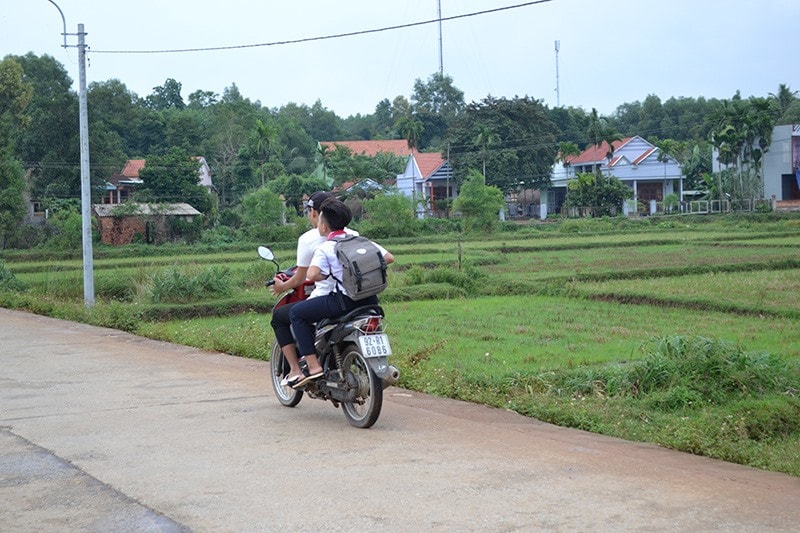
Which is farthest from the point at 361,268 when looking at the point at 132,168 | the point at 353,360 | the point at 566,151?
the point at 566,151

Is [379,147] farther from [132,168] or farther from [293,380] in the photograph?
[293,380]

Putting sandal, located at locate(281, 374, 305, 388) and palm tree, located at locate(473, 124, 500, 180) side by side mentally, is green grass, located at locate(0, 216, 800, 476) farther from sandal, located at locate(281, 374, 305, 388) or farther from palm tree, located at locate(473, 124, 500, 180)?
palm tree, located at locate(473, 124, 500, 180)

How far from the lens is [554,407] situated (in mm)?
8234

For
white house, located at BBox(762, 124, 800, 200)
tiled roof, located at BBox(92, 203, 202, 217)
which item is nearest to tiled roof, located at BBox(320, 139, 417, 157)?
tiled roof, located at BBox(92, 203, 202, 217)

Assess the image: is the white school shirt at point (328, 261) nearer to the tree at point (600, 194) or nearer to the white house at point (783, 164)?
the white house at point (783, 164)

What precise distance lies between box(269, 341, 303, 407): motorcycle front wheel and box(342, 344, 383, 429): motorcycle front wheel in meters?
0.85

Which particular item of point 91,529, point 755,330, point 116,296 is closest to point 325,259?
point 91,529

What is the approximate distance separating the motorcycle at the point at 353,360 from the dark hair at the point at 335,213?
0.53 meters

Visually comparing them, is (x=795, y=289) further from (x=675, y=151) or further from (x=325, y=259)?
(x=675, y=151)

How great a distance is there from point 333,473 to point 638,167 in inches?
2860

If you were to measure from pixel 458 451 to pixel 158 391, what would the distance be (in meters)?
3.96

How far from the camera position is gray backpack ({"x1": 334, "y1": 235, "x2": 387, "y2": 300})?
7.24m

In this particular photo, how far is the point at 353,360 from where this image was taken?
748 centimetres

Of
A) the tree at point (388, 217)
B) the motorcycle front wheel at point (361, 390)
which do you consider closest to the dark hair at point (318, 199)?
the motorcycle front wheel at point (361, 390)
